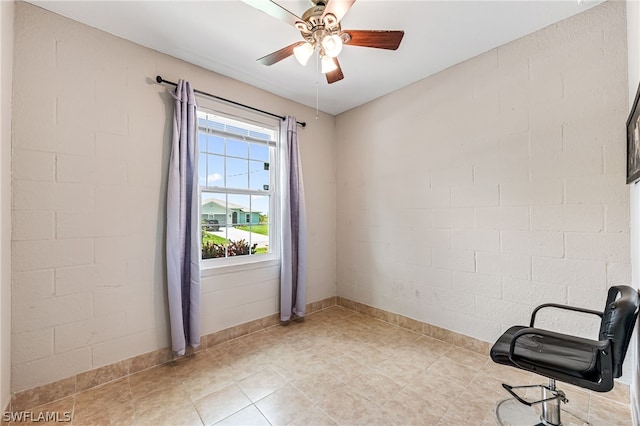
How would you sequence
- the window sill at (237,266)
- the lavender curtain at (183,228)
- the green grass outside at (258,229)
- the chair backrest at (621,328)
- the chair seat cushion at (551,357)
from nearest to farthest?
the chair backrest at (621,328)
the chair seat cushion at (551,357)
the lavender curtain at (183,228)
the window sill at (237,266)
the green grass outside at (258,229)

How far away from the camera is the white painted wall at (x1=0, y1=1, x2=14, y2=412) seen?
60.5 inches

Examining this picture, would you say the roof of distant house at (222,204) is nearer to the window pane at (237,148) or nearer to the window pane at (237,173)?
the window pane at (237,173)

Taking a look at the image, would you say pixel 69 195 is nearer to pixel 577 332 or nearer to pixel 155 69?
pixel 155 69

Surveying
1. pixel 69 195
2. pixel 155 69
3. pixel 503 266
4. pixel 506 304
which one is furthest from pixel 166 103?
pixel 506 304

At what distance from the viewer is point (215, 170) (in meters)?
2.71

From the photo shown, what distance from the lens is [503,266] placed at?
7.43ft

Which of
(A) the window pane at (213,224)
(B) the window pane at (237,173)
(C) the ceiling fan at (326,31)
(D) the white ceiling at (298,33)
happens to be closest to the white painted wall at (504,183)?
(D) the white ceiling at (298,33)

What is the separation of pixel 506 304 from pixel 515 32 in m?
2.22

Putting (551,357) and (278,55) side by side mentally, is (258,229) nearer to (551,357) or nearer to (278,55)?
(278,55)

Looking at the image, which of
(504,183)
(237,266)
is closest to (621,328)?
(504,183)

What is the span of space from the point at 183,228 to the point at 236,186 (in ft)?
2.41

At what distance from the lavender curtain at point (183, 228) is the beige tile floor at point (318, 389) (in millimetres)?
305

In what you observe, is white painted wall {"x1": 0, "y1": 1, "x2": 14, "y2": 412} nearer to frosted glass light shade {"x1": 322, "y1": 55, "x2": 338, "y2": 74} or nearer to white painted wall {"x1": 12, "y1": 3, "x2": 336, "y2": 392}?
white painted wall {"x1": 12, "y1": 3, "x2": 336, "y2": 392}

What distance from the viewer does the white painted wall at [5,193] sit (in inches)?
60.5
